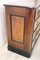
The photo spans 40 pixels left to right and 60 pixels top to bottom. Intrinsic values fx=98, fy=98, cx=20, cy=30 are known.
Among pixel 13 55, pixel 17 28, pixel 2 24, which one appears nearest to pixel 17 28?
pixel 17 28

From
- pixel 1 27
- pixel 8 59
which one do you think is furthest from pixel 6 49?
pixel 1 27

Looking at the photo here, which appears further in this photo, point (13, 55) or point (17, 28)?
point (13, 55)

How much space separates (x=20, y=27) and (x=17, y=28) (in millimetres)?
59

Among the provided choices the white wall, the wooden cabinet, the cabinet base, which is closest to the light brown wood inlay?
the wooden cabinet

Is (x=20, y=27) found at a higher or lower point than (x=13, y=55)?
higher

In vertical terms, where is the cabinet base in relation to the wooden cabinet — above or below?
below

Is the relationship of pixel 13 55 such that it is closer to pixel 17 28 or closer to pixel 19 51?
pixel 19 51

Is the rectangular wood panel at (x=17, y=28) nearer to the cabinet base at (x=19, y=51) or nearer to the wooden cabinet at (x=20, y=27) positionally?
the wooden cabinet at (x=20, y=27)

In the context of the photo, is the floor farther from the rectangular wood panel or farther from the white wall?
the rectangular wood panel

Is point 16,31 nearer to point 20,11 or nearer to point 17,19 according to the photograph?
point 17,19

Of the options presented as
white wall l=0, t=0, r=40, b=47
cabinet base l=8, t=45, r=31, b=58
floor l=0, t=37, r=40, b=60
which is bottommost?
floor l=0, t=37, r=40, b=60

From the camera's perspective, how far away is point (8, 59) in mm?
1608

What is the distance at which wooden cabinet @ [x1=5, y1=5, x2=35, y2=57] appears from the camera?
55.9 inches

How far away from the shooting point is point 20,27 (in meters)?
1.54
